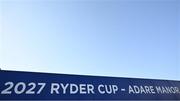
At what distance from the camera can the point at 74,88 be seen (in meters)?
5.63

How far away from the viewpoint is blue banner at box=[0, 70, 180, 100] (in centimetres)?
492

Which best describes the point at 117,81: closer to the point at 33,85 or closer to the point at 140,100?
the point at 140,100

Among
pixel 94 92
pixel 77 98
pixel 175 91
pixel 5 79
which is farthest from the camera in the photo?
pixel 175 91

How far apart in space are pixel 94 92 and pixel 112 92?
2.46 ft

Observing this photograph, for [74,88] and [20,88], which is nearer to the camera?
[20,88]

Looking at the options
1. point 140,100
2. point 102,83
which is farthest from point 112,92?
point 140,100

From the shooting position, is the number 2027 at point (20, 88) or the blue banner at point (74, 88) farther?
the blue banner at point (74, 88)

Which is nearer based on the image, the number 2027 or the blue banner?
the number 2027

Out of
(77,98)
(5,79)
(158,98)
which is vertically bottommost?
(158,98)

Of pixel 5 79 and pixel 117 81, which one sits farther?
pixel 117 81

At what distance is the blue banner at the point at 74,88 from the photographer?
194 inches

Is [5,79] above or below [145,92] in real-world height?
above

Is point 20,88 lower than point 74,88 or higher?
higher

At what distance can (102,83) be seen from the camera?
6316mm
